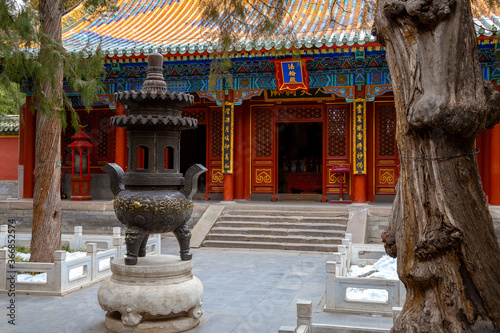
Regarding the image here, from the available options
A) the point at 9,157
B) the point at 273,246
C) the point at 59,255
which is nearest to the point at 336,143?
the point at 273,246

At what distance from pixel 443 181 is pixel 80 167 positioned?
490 inches

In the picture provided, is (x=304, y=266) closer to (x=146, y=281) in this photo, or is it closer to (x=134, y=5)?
(x=146, y=281)

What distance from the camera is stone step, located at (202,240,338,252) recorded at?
984 centimetres

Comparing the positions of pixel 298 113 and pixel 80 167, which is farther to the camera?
pixel 80 167

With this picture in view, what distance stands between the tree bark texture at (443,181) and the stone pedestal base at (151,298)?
2.69m

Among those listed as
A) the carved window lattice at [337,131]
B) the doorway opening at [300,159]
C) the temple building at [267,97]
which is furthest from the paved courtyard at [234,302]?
the doorway opening at [300,159]

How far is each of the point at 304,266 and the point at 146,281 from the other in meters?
3.81

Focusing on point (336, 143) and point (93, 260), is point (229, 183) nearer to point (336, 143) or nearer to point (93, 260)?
point (336, 143)

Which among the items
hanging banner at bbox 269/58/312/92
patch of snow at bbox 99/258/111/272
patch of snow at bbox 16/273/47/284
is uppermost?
hanging banner at bbox 269/58/312/92

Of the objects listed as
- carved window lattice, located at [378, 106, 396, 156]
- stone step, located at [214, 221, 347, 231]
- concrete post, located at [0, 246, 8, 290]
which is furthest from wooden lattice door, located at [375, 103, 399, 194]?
concrete post, located at [0, 246, 8, 290]

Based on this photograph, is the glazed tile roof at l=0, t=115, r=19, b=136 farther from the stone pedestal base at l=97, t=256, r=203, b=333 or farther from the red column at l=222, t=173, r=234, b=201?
the stone pedestal base at l=97, t=256, r=203, b=333

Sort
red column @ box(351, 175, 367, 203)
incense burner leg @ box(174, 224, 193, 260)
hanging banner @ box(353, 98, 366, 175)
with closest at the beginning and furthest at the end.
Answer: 1. incense burner leg @ box(174, 224, 193, 260)
2. red column @ box(351, 175, 367, 203)
3. hanging banner @ box(353, 98, 366, 175)

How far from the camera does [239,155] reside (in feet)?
44.9

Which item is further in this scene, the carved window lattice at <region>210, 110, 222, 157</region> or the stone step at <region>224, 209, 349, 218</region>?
the carved window lattice at <region>210, 110, 222, 157</region>
